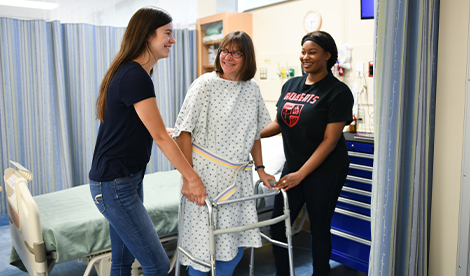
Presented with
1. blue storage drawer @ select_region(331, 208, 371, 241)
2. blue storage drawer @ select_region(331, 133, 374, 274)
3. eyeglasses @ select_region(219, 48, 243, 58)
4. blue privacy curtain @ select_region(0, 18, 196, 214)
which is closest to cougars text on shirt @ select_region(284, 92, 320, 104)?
eyeglasses @ select_region(219, 48, 243, 58)

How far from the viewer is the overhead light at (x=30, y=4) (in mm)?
3461

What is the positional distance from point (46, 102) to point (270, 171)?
7.34ft

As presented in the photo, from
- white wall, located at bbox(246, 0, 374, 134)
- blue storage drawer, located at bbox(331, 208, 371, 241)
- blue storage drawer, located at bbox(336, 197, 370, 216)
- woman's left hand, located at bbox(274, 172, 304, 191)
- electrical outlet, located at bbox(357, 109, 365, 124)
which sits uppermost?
white wall, located at bbox(246, 0, 374, 134)

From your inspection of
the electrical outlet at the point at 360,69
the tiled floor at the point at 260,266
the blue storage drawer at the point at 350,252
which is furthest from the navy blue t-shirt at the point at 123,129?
the electrical outlet at the point at 360,69

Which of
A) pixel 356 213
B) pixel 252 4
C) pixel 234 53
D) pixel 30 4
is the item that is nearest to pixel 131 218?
pixel 234 53

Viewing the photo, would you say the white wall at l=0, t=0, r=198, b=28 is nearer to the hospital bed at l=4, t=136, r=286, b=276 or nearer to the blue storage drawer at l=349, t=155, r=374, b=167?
the hospital bed at l=4, t=136, r=286, b=276

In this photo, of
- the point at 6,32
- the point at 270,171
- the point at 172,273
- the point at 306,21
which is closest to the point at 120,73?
the point at 172,273

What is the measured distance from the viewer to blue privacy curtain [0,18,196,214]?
3.56m

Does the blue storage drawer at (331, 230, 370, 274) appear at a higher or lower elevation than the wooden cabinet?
lower

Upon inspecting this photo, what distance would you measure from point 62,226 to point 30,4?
96.7 inches

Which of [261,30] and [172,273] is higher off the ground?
[261,30]

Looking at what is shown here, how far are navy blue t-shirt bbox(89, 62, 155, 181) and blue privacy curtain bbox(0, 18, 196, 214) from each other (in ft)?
8.41

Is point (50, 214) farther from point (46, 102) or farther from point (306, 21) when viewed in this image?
point (306, 21)

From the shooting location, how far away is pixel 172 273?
2545 mm
